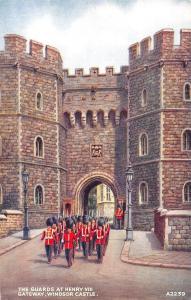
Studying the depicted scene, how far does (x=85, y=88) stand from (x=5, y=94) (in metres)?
4.15

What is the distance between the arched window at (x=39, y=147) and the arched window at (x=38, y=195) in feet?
4.17

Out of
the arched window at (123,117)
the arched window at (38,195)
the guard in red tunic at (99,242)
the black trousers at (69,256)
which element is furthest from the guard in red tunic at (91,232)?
the arched window at (123,117)

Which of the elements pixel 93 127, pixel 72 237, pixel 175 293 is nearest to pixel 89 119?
pixel 93 127

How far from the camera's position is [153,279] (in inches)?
482

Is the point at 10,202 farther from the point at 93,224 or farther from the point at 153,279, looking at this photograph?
the point at 153,279

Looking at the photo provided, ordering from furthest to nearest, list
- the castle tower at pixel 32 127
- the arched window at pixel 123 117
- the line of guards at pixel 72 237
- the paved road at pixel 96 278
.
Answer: the arched window at pixel 123 117 → the castle tower at pixel 32 127 → the line of guards at pixel 72 237 → the paved road at pixel 96 278

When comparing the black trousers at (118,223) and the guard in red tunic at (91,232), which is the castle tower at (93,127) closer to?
the black trousers at (118,223)

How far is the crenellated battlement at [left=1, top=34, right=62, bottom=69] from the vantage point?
78.5ft

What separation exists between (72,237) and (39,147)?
1151 cm

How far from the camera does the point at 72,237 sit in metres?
13.9

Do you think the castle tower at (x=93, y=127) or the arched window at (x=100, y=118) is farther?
the arched window at (x=100, y=118)

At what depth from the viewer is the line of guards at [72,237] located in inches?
546

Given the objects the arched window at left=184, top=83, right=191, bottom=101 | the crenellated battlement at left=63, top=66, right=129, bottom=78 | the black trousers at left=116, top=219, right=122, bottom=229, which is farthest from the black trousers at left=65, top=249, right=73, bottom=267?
the crenellated battlement at left=63, top=66, right=129, bottom=78

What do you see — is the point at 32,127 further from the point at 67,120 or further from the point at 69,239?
the point at 69,239
